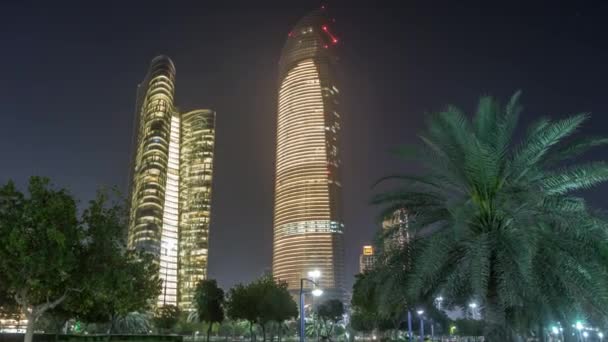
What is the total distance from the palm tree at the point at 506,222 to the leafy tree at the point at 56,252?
18.8 meters

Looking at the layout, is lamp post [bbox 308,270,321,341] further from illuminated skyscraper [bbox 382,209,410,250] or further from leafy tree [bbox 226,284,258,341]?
illuminated skyscraper [bbox 382,209,410,250]

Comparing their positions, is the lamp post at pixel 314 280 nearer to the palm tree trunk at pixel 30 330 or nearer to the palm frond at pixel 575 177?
the palm tree trunk at pixel 30 330

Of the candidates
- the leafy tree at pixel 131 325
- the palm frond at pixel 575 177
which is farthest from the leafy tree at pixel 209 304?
the palm frond at pixel 575 177

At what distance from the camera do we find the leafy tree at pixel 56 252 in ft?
83.0

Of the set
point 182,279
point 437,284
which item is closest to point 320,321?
point 182,279

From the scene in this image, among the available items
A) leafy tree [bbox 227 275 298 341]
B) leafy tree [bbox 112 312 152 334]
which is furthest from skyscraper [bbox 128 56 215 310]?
leafy tree [bbox 227 275 298 341]

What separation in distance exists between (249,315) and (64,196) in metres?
42.9

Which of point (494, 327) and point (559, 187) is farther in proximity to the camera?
point (559, 187)

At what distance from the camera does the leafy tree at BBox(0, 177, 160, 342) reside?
25312 millimetres

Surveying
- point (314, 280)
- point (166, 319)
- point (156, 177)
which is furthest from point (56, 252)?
point (156, 177)

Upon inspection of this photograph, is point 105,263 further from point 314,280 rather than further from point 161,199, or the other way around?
point 161,199

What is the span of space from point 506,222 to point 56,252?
21.8 m

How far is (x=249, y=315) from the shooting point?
66.2 m

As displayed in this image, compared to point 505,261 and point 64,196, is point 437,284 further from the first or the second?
point 64,196
